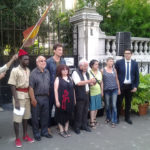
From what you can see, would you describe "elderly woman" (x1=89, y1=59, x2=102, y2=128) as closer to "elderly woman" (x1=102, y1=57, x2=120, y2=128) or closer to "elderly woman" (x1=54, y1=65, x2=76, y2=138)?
"elderly woman" (x1=102, y1=57, x2=120, y2=128)

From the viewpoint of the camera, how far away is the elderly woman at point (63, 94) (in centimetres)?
406

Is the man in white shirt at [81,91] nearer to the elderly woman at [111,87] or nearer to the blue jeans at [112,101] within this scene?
the elderly woman at [111,87]

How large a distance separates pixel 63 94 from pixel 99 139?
1.23 m

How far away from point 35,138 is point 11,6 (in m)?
5.40

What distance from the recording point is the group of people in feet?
12.5

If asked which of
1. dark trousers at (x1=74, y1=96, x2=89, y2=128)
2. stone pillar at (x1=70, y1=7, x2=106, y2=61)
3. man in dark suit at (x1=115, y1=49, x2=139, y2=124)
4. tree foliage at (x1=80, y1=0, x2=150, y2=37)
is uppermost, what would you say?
tree foliage at (x1=80, y1=0, x2=150, y2=37)

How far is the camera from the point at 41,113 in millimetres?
4078

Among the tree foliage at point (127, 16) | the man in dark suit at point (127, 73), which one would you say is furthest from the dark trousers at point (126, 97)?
the tree foliage at point (127, 16)

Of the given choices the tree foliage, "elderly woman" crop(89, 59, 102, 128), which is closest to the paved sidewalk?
"elderly woman" crop(89, 59, 102, 128)

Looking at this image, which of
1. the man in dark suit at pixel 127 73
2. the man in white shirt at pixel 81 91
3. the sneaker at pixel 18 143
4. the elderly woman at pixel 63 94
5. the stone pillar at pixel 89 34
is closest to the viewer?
the sneaker at pixel 18 143

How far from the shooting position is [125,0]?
7.78 m

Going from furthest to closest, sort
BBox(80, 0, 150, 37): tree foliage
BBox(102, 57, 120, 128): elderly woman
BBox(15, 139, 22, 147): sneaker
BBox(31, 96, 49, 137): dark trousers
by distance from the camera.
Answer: BBox(80, 0, 150, 37): tree foliage < BBox(102, 57, 120, 128): elderly woman < BBox(31, 96, 49, 137): dark trousers < BBox(15, 139, 22, 147): sneaker

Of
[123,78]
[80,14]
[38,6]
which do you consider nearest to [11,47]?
[38,6]

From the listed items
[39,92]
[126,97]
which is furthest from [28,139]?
[126,97]
